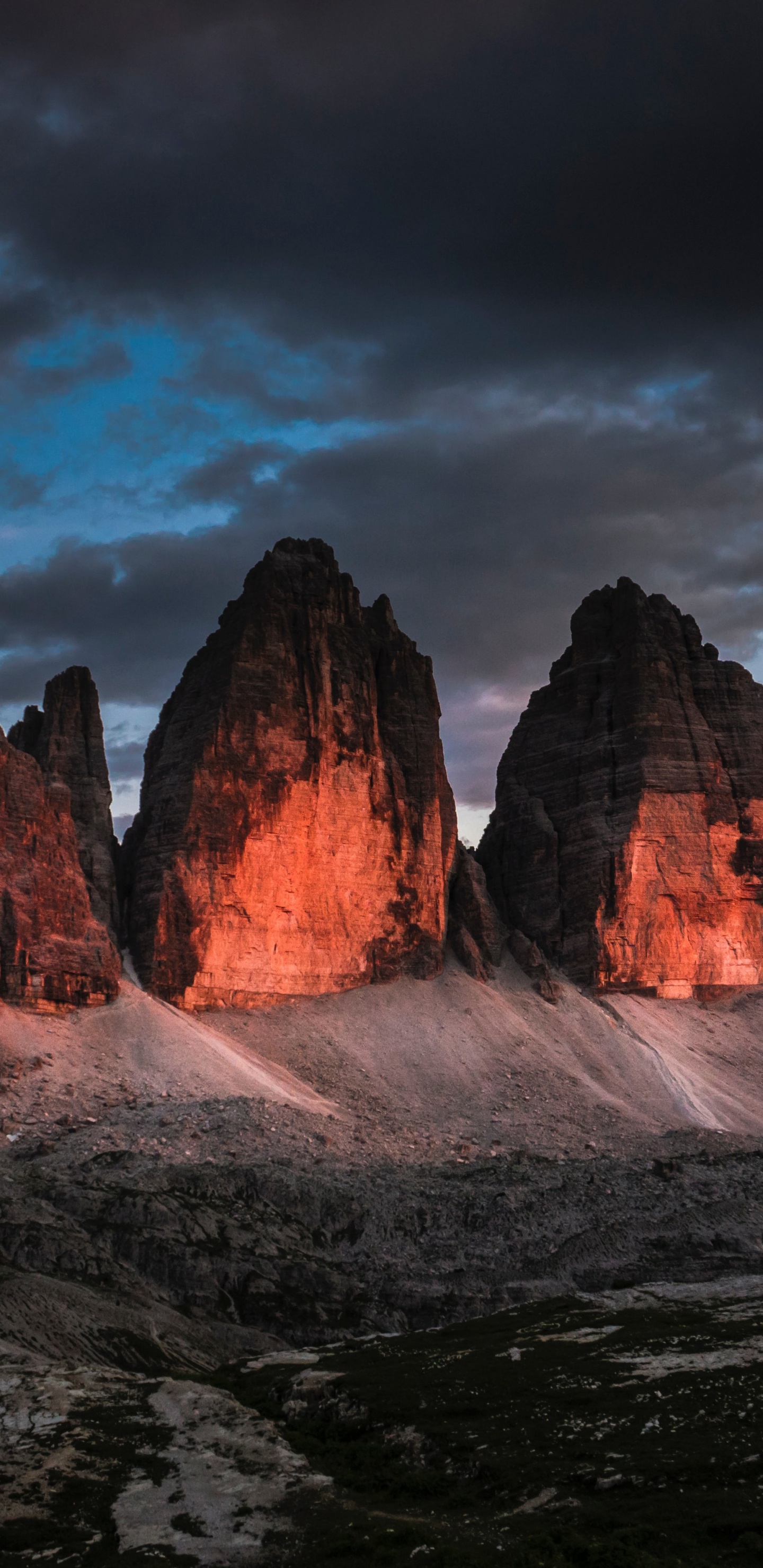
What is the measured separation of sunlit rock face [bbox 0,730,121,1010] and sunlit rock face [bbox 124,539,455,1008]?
8.04m

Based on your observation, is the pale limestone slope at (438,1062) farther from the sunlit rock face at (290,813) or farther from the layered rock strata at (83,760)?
the layered rock strata at (83,760)

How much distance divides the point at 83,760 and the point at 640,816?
61485 mm

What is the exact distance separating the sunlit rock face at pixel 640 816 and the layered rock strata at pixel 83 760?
49.2 meters

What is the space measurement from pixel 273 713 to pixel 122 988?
31.6 metres

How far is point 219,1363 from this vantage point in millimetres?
49781

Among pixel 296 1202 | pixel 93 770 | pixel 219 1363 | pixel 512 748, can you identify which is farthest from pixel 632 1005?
pixel 219 1363

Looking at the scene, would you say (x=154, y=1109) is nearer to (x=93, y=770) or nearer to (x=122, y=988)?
(x=122, y=988)

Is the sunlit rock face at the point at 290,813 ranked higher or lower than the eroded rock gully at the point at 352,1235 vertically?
higher

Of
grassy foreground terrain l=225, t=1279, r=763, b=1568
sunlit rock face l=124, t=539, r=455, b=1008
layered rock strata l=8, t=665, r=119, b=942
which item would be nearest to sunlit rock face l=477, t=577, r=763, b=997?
sunlit rock face l=124, t=539, r=455, b=1008

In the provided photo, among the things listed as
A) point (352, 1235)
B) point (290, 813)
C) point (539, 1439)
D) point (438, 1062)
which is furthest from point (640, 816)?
point (539, 1439)

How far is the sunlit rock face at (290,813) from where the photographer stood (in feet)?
366

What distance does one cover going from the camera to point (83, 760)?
396ft

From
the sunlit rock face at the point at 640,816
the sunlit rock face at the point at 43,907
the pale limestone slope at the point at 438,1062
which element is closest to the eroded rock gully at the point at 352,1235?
the pale limestone slope at the point at 438,1062

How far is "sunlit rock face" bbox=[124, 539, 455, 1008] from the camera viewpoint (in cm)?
11144
